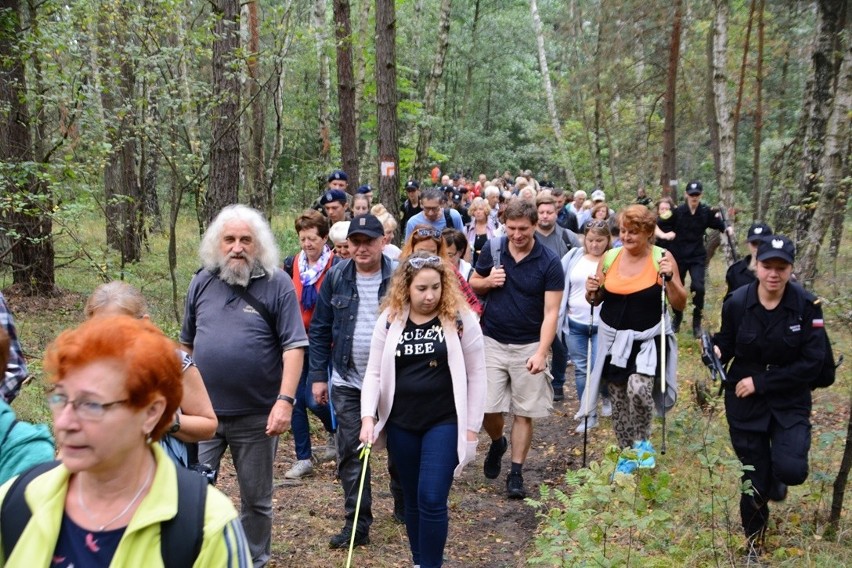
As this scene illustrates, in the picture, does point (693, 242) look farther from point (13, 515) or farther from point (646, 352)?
point (13, 515)

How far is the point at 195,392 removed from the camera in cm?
340

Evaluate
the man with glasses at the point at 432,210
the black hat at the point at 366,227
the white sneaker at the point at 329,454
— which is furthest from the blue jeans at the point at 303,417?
the man with glasses at the point at 432,210

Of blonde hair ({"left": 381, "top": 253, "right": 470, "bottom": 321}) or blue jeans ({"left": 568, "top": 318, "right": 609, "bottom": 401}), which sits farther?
blue jeans ({"left": 568, "top": 318, "right": 609, "bottom": 401})

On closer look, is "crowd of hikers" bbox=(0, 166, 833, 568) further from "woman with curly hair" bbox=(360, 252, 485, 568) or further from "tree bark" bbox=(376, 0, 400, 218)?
"tree bark" bbox=(376, 0, 400, 218)

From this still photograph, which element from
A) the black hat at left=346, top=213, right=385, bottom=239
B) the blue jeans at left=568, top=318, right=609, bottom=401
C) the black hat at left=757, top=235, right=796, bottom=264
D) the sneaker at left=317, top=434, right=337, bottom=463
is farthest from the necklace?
the blue jeans at left=568, top=318, right=609, bottom=401

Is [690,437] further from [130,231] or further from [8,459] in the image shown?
[130,231]

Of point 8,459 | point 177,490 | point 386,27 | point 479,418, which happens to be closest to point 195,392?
point 8,459

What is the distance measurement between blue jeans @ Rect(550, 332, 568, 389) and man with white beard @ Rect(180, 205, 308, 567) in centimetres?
556

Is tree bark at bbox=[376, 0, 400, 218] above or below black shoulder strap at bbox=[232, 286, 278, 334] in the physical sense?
above

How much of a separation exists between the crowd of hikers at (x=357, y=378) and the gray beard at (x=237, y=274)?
0.06 ft

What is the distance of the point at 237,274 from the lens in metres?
4.48

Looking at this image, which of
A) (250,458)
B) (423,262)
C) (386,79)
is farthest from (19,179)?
(423,262)

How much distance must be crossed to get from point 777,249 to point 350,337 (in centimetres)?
292

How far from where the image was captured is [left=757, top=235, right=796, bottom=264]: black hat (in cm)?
488
